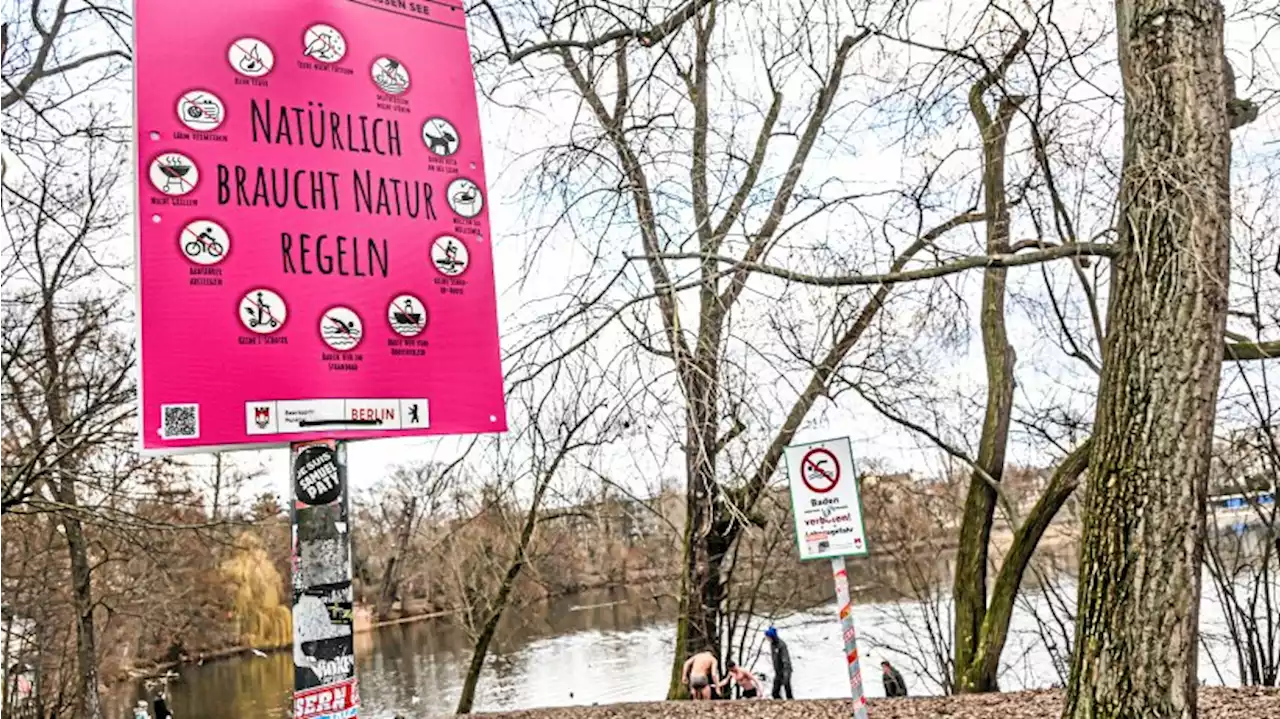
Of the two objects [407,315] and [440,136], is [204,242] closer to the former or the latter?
[407,315]

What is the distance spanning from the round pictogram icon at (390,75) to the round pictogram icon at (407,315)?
0.69m

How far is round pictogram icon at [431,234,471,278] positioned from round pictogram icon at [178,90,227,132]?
28.9 inches

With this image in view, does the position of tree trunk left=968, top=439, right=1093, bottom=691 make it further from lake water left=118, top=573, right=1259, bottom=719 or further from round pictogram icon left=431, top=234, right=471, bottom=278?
round pictogram icon left=431, top=234, right=471, bottom=278

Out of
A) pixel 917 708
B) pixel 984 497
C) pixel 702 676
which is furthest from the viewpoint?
pixel 984 497

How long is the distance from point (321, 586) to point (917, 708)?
201 inches

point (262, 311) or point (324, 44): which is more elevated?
point (324, 44)

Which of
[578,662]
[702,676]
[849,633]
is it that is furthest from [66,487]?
[578,662]

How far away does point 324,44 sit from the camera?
3338mm

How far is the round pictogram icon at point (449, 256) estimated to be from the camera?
3.42 m

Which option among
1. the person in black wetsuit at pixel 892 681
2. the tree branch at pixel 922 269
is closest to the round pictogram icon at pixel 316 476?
the tree branch at pixel 922 269

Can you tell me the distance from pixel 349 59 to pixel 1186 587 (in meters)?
3.33

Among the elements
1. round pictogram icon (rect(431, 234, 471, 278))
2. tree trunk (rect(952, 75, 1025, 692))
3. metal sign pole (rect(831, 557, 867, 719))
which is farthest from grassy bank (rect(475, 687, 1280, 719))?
round pictogram icon (rect(431, 234, 471, 278))

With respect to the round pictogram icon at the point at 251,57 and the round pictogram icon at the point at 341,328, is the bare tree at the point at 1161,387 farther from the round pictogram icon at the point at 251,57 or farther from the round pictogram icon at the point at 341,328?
the round pictogram icon at the point at 251,57

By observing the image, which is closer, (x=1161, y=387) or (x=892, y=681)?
(x=1161, y=387)
